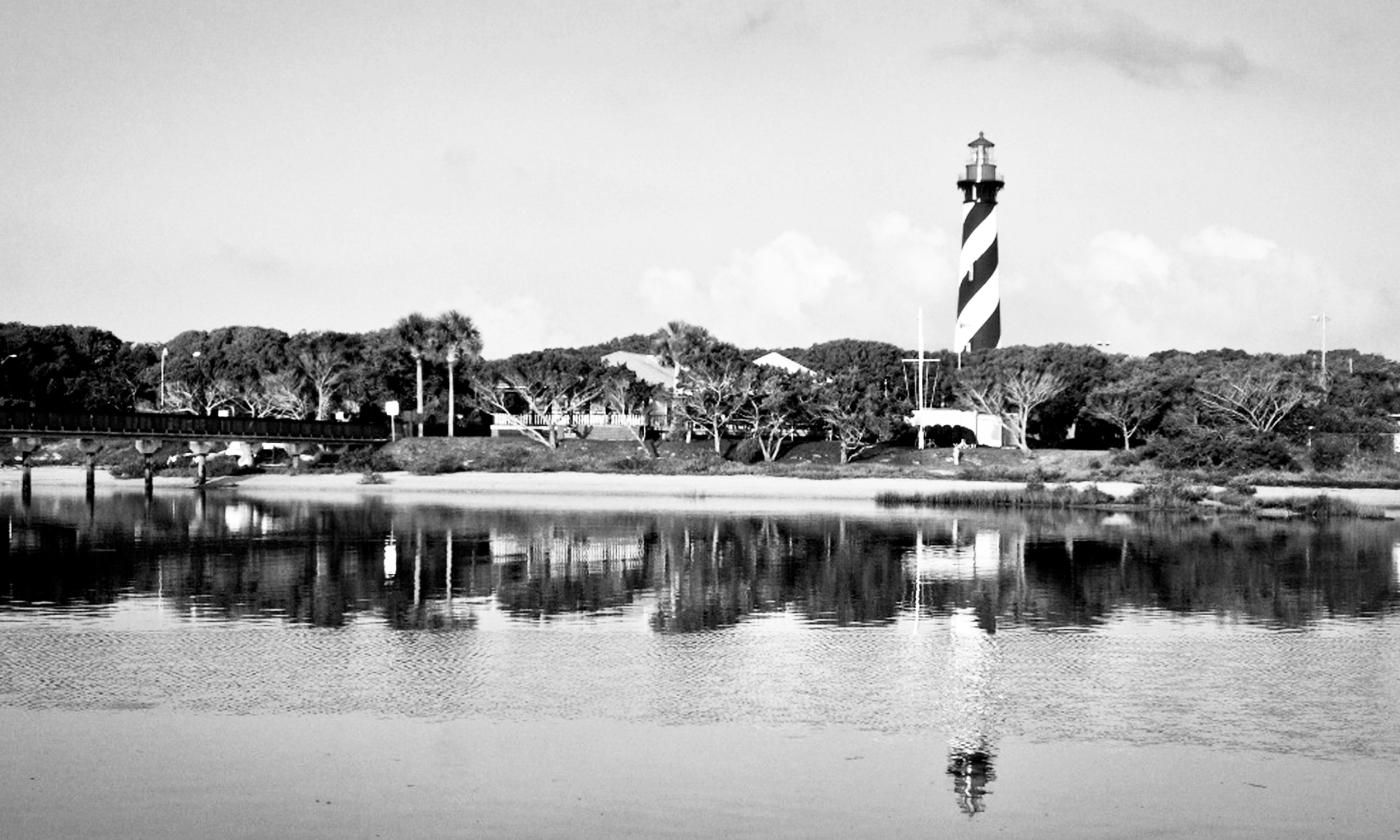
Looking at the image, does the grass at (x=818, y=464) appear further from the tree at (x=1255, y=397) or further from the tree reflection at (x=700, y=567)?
the tree reflection at (x=700, y=567)

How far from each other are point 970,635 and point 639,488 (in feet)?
146

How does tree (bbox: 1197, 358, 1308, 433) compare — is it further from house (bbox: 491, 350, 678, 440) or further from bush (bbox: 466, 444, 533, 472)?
bush (bbox: 466, 444, 533, 472)

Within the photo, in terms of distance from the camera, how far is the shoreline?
61.3 meters

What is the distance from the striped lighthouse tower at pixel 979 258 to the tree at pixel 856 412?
12858mm

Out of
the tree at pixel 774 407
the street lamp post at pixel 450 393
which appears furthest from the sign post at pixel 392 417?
the tree at pixel 774 407

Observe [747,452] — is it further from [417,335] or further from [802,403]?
[417,335]

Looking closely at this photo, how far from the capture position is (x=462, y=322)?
88.9 meters

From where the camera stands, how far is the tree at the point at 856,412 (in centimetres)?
7569

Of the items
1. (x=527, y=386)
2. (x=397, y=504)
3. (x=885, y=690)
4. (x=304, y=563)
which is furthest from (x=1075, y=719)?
(x=527, y=386)

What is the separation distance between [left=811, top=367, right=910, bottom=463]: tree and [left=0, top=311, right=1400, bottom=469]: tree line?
4.0 inches

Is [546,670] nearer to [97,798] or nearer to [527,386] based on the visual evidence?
[97,798]

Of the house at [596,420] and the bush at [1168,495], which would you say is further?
the house at [596,420]

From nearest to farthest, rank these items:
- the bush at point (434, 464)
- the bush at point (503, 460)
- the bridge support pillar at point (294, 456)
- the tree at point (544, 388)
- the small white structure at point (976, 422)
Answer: the bush at point (434, 464) < the bush at point (503, 460) < the bridge support pillar at point (294, 456) < the tree at point (544, 388) < the small white structure at point (976, 422)

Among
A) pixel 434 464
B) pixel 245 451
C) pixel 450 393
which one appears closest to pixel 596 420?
pixel 450 393
